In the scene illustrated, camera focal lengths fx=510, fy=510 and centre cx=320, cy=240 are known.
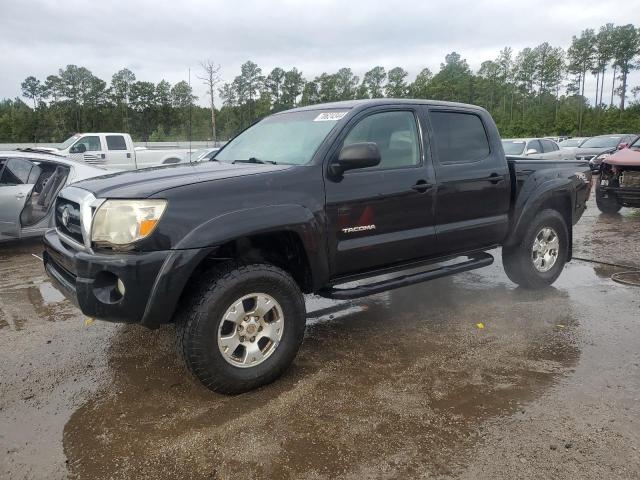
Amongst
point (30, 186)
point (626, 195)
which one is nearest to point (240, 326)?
point (30, 186)

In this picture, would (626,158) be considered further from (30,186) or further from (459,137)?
(30,186)

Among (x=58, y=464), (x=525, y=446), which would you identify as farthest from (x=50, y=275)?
(x=525, y=446)

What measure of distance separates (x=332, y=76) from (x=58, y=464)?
6814cm

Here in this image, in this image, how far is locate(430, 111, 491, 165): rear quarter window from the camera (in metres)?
4.29

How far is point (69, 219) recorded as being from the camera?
11.1 feet

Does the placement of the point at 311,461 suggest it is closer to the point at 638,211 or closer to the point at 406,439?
the point at 406,439

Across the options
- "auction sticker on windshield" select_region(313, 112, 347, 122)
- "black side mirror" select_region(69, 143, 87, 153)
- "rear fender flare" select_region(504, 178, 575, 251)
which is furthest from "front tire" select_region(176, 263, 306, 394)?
"black side mirror" select_region(69, 143, 87, 153)

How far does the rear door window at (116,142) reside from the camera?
1672 centimetres

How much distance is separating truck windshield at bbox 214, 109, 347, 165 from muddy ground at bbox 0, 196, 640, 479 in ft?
4.87

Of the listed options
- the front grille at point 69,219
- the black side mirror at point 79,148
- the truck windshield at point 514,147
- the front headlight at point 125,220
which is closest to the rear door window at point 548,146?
the truck windshield at point 514,147

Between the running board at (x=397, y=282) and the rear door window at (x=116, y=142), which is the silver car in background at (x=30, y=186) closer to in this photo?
the running board at (x=397, y=282)

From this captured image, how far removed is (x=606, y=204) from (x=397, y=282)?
8.93m

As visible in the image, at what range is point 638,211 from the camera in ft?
37.9

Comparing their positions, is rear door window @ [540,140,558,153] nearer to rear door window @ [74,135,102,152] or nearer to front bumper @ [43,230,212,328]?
rear door window @ [74,135,102,152]
